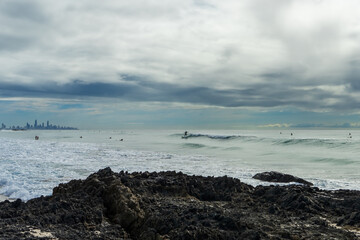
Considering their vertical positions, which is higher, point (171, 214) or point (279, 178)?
point (171, 214)

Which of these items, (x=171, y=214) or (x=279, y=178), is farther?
(x=279, y=178)

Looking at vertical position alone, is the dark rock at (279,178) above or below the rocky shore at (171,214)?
below

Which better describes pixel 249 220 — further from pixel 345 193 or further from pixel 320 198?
pixel 345 193

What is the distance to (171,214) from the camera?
5.44 meters

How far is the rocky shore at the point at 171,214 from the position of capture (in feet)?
15.7

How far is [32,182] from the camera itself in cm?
1255

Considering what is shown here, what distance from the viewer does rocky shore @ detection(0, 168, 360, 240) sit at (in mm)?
4793

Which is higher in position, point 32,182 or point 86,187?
point 86,187

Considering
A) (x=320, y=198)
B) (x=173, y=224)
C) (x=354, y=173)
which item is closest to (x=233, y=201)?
(x=320, y=198)

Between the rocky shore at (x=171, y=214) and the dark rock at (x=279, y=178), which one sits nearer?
the rocky shore at (x=171, y=214)

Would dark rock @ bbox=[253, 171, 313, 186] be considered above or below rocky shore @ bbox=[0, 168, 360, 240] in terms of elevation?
below

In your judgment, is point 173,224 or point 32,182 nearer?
point 173,224

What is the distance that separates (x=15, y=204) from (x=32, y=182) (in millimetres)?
7105

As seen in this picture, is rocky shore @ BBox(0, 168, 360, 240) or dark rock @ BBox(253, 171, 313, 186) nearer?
rocky shore @ BBox(0, 168, 360, 240)
